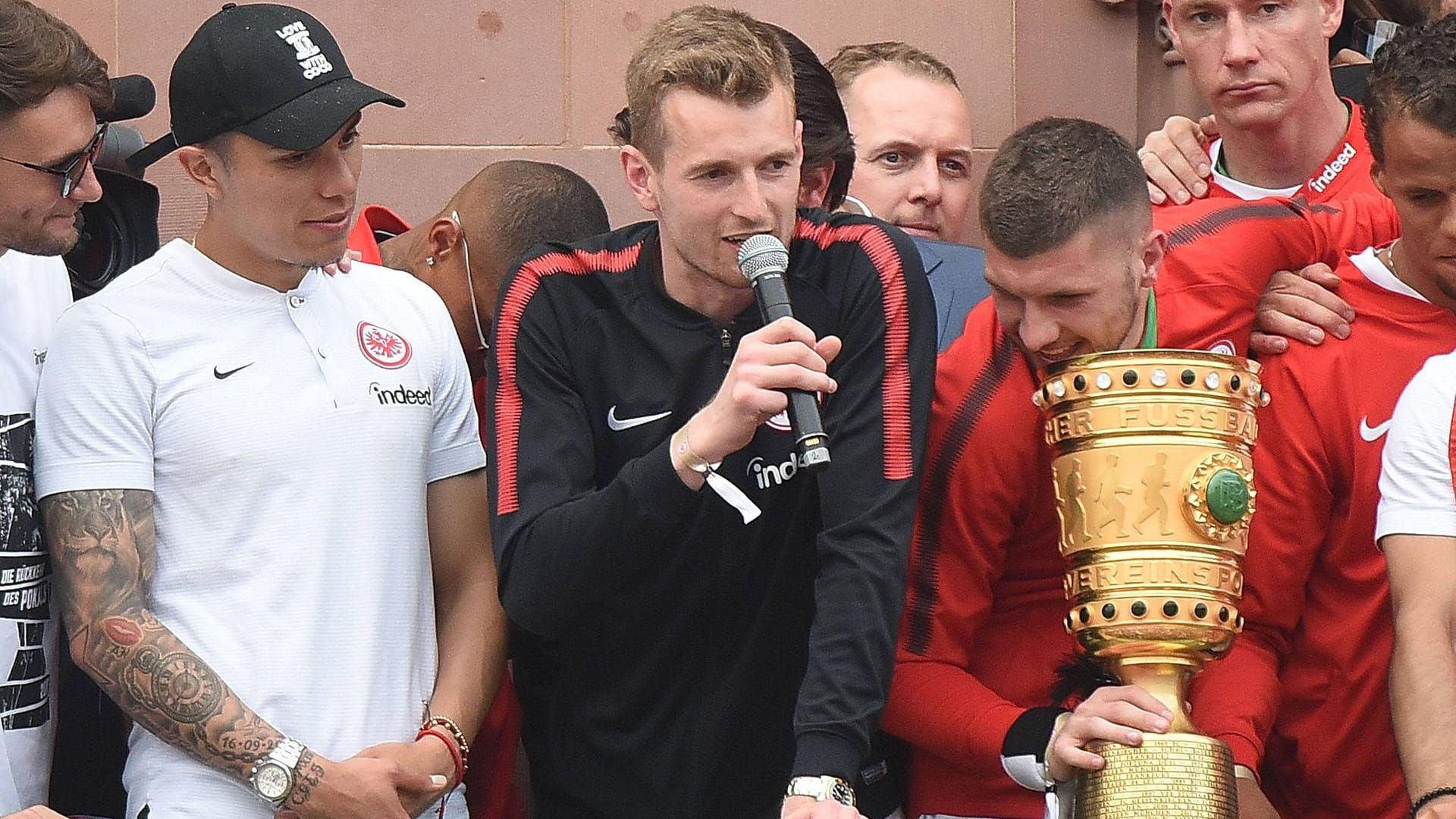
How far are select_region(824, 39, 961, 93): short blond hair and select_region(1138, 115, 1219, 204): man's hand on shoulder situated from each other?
760 millimetres

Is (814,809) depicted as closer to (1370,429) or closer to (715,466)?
(715,466)

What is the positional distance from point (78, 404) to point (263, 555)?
408mm

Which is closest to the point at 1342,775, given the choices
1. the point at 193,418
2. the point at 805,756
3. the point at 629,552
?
the point at 805,756

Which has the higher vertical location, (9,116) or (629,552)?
(9,116)

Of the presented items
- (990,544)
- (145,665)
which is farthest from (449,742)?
(990,544)

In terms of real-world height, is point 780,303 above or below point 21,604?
above

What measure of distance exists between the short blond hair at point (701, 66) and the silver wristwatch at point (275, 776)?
1.21 m

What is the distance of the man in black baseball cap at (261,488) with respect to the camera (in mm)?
3295

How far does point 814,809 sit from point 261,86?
64.3 inches

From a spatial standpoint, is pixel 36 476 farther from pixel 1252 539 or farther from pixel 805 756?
pixel 1252 539

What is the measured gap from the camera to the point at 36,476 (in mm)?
3381

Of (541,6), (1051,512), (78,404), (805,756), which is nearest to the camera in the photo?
(805,756)

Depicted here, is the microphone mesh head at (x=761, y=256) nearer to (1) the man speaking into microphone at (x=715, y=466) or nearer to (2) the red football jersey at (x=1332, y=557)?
(1) the man speaking into microphone at (x=715, y=466)

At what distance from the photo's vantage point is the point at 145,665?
3262mm
